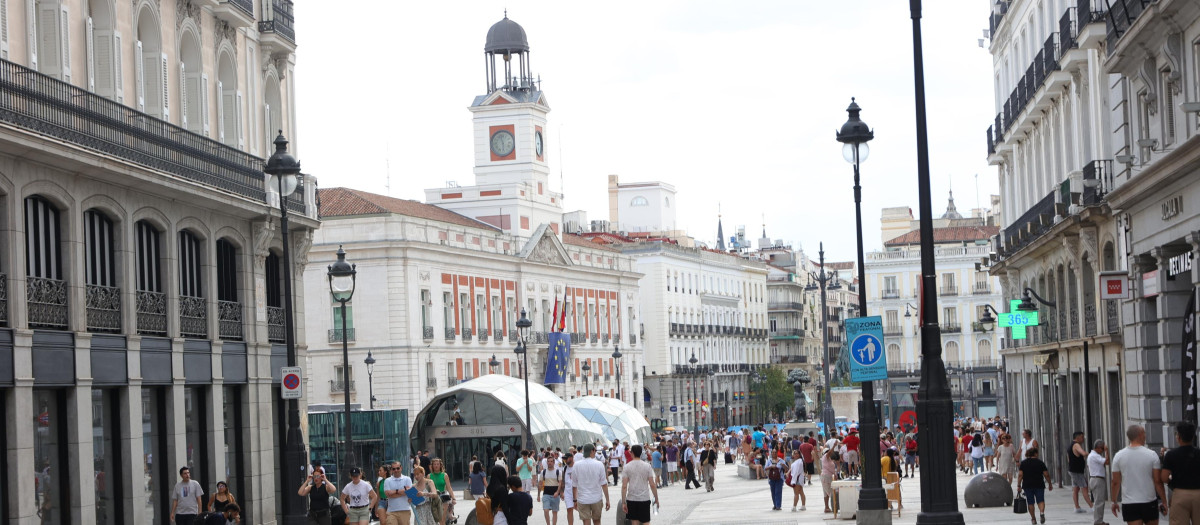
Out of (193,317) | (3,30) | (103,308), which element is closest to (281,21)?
(193,317)

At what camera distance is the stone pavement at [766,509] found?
2683cm

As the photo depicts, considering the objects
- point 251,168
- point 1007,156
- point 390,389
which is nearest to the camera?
point 251,168

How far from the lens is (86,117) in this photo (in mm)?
25406

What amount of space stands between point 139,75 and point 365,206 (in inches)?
1852

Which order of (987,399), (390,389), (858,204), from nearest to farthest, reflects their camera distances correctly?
1. (858,204)
2. (390,389)
3. (987,399)

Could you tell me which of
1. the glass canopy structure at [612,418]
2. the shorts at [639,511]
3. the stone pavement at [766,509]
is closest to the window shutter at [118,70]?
the shorts at [639,511]

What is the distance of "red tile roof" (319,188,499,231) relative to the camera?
75250 millimetres

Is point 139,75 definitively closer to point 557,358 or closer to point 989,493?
point 989,493

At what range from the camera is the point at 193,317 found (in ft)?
98.7

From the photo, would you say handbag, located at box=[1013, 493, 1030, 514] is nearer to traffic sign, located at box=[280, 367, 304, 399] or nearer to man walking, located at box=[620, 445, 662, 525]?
man walking, located at box=[620, 445, 662, 525]

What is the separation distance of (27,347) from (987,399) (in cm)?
10049

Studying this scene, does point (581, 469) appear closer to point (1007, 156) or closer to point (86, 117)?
point (86, 117)

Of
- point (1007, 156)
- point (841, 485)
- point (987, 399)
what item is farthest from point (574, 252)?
point (841, 485)

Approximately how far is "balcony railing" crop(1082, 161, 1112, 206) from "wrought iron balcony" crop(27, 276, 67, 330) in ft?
58.9
